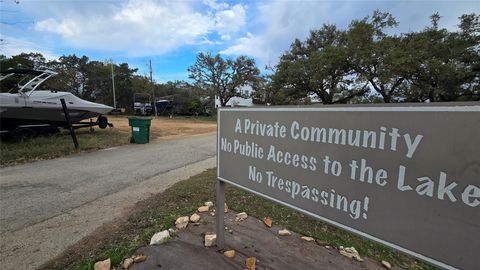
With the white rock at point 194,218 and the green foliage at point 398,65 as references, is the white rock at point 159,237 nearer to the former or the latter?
the white rock at point 194,218

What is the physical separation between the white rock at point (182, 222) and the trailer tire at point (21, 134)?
8332 mm

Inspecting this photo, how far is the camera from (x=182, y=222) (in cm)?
329

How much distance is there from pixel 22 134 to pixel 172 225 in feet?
27.9

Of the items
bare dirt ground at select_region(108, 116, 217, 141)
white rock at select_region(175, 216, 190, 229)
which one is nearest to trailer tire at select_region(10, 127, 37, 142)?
bare dirt ground at select_region(108, 116, 217, 141)

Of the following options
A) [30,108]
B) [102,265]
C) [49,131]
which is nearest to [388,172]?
[102,265]

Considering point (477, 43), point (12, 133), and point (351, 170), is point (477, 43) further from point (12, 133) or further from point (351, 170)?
point (12, 133)

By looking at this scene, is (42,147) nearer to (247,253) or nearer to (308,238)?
(247,253)

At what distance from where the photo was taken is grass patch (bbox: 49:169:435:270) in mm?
2695

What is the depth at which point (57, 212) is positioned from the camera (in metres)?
3.90

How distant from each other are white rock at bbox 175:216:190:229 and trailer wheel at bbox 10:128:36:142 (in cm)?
833

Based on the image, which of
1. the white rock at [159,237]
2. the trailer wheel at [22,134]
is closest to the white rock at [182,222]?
the white rock at [159,237]

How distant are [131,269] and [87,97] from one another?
140ft

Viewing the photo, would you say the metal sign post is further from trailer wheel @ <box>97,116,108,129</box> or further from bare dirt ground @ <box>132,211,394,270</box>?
trailer wheel @ <box>97,116,108,129</box>

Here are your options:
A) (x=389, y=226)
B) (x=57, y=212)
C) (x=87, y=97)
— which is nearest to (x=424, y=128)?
(x=389, y=226)
